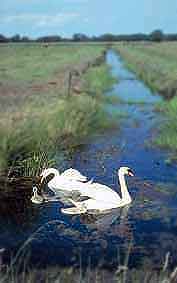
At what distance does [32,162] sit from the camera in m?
12.3

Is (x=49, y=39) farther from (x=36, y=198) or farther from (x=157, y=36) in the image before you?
(x=36, y=198)

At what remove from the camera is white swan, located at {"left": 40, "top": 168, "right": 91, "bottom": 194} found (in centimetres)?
1139

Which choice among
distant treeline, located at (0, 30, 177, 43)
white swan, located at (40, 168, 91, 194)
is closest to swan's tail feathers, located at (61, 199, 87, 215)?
white swan, located at (40, 168, 91, 194)

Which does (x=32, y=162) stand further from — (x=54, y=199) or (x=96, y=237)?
(x=96, y=237)

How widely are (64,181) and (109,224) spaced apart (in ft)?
5.57

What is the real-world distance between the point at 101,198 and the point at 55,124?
576cm

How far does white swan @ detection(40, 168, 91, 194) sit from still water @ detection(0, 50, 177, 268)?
39 cm

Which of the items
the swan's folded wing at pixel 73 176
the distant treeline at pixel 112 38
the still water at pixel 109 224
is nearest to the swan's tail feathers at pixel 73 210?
the still water at pixel 109 224

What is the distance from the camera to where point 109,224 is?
1010 centimetres

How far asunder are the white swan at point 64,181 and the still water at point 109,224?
1.29 ft

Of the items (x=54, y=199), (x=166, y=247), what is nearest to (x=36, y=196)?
(x=54, y=199)

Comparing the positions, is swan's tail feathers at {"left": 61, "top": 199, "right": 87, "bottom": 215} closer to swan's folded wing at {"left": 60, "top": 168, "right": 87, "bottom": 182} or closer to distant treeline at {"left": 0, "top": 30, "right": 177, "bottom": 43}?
swan's folded wing at {"left": 60, "top": 168, "right": 87, "bottom": 182}

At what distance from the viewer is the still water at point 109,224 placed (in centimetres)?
859

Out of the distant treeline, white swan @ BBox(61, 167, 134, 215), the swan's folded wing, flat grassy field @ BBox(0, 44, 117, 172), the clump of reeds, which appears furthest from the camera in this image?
the distant treeline
